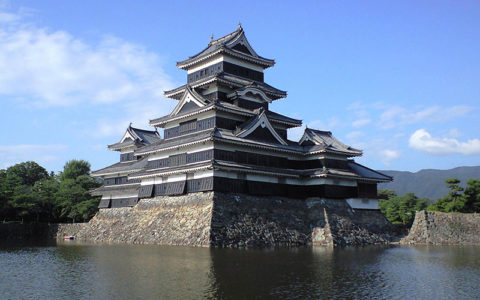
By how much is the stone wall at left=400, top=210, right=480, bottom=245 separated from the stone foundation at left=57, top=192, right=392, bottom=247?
2.42 metres

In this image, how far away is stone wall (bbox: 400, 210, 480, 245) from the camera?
36.8 meters

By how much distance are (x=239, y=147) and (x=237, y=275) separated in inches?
689

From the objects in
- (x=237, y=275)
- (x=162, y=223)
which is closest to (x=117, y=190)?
(x=162, y=223)

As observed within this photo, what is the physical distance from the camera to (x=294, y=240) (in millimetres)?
33250

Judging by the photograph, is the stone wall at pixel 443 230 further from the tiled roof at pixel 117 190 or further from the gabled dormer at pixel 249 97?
the tiled roof at pixel 117 190

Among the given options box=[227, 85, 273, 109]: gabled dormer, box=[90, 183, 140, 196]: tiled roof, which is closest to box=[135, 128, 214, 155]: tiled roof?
box=[227, 85, 273, 109]: gabled dormer

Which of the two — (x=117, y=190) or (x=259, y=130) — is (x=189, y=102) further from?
(x=117, y=190)

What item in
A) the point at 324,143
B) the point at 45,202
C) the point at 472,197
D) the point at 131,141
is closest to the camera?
the point at 324,143

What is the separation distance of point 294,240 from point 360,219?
757 centimetres

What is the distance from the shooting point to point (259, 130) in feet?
120

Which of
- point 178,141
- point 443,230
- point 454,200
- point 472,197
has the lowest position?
point 443,230

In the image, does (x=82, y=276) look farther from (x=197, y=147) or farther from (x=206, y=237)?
(x=197, y=147)

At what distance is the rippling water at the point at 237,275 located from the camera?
50.9ft

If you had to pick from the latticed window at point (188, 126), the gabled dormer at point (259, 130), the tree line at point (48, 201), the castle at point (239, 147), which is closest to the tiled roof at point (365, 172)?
the castle at point (239, 147)
